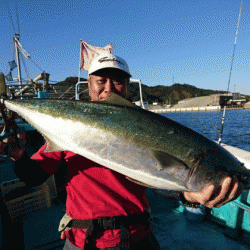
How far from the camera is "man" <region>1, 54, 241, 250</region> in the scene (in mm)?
1560

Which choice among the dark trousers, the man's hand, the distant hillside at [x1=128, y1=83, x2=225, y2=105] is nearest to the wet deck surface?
the dark trousers

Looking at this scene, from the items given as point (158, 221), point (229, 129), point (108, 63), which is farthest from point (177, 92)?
point (108, 63)

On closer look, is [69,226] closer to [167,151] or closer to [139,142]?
[139,142]

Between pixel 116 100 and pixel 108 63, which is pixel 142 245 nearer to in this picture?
pixel 116 100

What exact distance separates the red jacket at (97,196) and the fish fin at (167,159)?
0.50 m

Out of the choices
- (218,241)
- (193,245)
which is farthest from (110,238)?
(218,241)

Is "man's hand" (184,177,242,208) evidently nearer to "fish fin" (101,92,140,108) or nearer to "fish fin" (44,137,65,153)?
"fish fin" (101,92,140,108)

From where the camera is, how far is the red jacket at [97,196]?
1605mm

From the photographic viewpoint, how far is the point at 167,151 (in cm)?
148

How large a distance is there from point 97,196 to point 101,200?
2.1 inches

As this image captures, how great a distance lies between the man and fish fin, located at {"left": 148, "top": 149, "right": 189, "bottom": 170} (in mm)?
333

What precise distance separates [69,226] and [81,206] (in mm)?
207

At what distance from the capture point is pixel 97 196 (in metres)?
1.65

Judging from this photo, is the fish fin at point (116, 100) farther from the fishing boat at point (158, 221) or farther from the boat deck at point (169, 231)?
the boat deck at point (169, 231)
